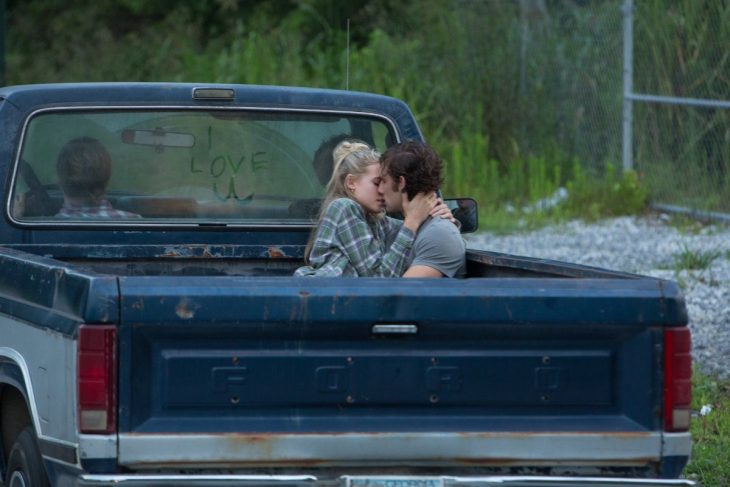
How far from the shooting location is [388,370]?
417cm

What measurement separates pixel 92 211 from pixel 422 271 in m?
1.37

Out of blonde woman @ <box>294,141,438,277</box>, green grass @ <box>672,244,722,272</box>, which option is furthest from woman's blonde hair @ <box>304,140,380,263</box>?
green grass @ <box>672,244,722,272</box>

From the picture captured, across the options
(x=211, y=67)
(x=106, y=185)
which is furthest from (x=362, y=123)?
(x=211, y=67)

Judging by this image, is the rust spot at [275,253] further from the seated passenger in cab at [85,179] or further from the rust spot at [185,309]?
the rust spot at [185,309]

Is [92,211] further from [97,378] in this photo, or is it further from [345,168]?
[97,378]

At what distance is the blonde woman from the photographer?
543 cm

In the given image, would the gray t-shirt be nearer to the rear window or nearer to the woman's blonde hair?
the woman's blonde hair

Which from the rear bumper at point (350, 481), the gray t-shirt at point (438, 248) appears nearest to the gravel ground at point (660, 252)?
the gray t-shirt at point (438, 248)

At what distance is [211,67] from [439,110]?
3510 millimetres

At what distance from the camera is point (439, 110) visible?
56.6 ft

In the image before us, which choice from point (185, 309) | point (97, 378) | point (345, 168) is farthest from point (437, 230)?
point (97, 378)

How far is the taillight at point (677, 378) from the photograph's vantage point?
4.25 metres

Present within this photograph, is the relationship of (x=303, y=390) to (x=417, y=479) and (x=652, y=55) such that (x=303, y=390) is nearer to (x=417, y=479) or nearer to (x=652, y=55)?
(x=417, y=479)

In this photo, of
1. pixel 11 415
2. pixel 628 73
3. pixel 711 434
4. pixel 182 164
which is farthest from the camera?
pixel 628 73
